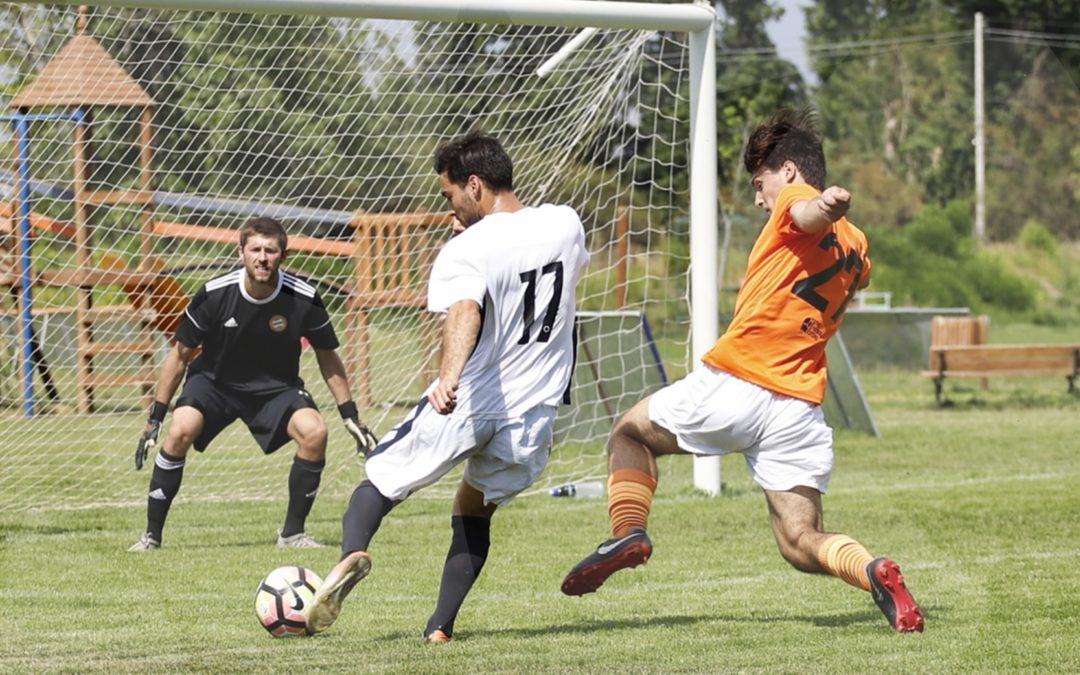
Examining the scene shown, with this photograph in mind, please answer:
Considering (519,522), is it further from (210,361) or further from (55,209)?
(55,209)

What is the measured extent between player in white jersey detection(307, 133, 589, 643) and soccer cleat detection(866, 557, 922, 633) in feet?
4.04

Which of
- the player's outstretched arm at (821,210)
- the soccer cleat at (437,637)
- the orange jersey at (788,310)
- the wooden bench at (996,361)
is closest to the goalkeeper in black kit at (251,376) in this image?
the soccer cleat at (437,637)

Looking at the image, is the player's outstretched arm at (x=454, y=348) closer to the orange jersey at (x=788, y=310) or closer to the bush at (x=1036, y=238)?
the orange jersey at (x=788, y=310)

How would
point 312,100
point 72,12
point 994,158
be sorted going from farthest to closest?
1. point 994,158
2. point 312,100
3. point 72,12

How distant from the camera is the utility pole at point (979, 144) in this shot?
107 feet

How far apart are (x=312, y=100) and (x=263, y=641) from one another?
5999mm

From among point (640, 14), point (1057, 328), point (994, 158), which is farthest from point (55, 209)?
point (994, 158)

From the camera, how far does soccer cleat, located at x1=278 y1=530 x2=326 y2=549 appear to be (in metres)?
8.45

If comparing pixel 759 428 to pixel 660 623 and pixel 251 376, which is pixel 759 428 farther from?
pixel 251 376

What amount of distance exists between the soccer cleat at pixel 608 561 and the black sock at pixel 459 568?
1.34 ft

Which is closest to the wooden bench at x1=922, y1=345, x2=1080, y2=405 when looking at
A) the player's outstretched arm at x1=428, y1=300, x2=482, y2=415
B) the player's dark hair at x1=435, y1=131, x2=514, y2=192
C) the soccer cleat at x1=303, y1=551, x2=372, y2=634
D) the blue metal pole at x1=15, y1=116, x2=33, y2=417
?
the blue metal pole at x1=15, y1=116, x2=33, y2=417

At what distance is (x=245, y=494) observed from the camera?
34.8 ft

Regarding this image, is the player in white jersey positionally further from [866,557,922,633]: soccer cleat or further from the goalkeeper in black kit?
the goalkeeper in black kit

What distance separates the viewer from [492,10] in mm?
8781
